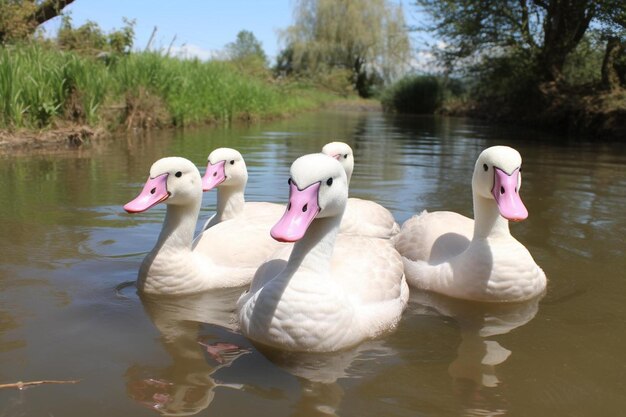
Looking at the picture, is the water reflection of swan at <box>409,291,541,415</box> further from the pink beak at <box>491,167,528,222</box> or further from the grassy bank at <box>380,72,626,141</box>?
the grassy bank at <box>380,72,626,141</box>

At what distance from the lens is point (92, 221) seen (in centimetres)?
645

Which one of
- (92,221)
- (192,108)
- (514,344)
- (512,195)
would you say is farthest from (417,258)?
(192,108)

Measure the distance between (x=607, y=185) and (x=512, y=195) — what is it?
571 cm

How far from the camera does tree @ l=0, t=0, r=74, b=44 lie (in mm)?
14453

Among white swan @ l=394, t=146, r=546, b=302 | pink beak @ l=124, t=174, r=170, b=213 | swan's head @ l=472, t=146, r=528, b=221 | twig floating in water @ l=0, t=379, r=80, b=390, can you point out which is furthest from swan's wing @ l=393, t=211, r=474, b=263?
twig floating in water @ l=0, t=379, r=80, b=390

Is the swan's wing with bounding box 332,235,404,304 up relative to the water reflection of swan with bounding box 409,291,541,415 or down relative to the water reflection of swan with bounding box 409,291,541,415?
up

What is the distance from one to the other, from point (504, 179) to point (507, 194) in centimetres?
11

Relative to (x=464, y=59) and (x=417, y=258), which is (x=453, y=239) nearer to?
(x=417, y=258)

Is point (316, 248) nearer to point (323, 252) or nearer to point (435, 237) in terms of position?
point (323, 252)

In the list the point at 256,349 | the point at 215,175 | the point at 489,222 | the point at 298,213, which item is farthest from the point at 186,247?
the point at 489,222

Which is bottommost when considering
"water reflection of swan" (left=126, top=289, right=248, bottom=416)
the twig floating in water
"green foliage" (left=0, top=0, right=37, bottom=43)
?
"water reflection of swan" (left=126, top=289, right=248, bottom=416)

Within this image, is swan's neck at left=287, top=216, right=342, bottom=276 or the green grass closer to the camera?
swan's neck at left=287, top=216, right=342, bottom=276

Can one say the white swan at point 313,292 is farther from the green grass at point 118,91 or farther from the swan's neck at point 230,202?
the green grass at point 118,91

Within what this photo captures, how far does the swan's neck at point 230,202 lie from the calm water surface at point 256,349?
741 millimetres
